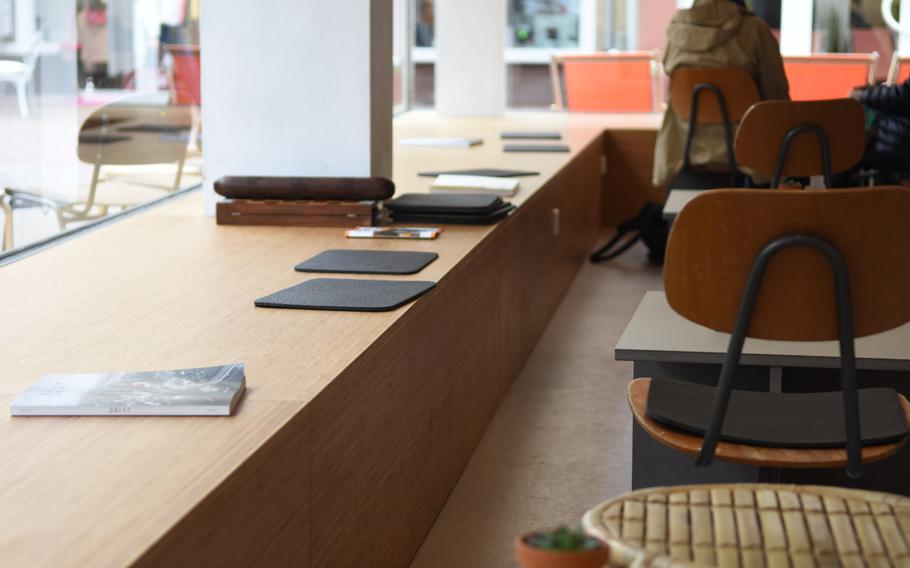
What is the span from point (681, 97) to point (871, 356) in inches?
117

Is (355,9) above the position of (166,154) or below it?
above

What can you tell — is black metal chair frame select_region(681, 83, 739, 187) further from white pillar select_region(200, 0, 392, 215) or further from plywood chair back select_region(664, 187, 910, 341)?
plywood chair back select_region(664, 187, 910, 341)

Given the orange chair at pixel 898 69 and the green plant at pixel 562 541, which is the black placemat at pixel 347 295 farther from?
the orange chair at pixel 898 69

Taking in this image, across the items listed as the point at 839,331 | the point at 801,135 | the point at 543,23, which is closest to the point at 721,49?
the point at 801,135

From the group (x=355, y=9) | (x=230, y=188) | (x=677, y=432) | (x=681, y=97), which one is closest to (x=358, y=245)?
(x=230, y=188)

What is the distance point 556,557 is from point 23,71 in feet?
9.03

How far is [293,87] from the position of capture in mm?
3766

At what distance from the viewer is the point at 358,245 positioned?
3.29 m

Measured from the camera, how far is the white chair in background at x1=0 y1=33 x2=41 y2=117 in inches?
128

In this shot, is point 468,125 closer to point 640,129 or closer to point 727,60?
point 640,129

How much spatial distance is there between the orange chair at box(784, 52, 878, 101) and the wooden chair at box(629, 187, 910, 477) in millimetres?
6859

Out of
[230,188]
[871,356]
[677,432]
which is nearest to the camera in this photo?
[677,432]

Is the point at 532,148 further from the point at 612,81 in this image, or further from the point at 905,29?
the point at 905,29

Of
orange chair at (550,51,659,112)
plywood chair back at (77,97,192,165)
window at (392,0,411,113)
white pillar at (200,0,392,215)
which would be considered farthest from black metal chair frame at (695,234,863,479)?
orange chair at (550,51,659,112)
